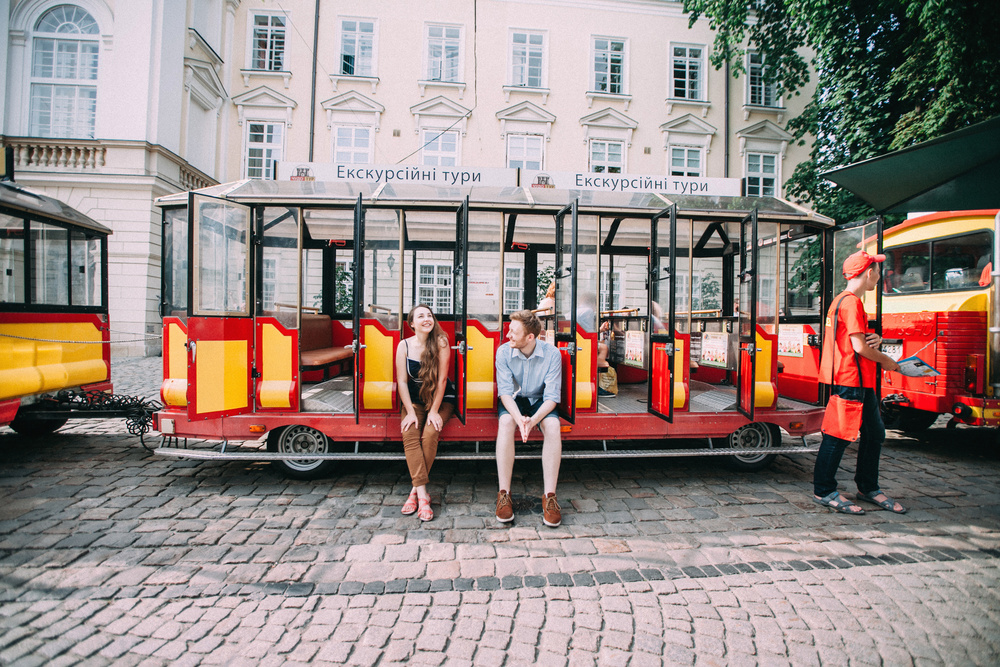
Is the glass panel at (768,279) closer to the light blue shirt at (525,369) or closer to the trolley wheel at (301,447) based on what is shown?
the light blue shirt at (525,369)

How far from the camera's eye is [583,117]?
17.1 metres

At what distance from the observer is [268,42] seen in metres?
16.8

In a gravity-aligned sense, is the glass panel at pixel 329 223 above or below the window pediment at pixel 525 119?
below

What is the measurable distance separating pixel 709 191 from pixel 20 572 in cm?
603

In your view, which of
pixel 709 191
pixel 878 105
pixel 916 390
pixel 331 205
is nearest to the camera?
pixel 331 205

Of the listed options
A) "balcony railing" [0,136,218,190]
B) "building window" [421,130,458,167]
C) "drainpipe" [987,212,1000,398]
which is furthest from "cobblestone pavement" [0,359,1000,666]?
"building window" [421,130,458,167]

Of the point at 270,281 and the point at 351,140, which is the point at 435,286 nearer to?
the point at 270,281

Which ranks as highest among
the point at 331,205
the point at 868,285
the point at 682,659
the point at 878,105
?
the point at 878,105

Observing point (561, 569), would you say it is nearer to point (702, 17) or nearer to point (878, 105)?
point (878, 105)

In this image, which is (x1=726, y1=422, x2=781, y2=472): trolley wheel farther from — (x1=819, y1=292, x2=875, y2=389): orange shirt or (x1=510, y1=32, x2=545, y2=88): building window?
(x1=510, y1=32, x2=545, y2=88): building window

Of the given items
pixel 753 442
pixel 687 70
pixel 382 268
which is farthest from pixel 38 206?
pixel 687 70

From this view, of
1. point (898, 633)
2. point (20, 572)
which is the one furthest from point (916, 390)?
point (20, 572)

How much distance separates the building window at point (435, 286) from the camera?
184 inches

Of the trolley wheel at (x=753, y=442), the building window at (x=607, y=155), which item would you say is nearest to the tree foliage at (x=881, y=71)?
the building window at (x=607, y=155)
